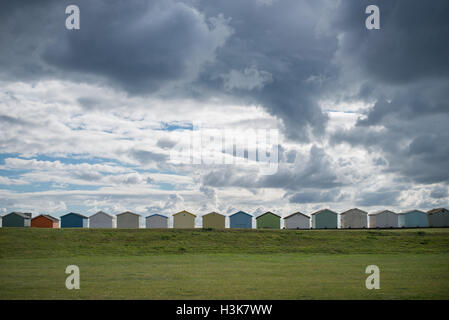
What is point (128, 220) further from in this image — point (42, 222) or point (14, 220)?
point (14, 220)

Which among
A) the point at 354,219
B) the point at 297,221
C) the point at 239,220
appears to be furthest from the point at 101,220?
the point at 354,219

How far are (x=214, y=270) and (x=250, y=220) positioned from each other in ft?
207

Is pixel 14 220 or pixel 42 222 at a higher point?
pixel 14 220

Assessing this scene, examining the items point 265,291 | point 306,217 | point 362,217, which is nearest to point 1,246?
point 265,291

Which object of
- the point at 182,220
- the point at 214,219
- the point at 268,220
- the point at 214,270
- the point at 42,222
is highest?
the point at 214,219

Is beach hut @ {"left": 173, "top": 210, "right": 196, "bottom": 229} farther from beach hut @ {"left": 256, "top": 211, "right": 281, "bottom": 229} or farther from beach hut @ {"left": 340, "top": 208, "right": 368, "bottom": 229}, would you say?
beach hut @ {"left": 340, "top": 208, "right": 368, "bottom": 229}

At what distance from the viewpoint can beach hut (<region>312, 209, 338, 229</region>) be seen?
97.9 m

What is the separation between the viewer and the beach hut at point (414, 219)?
102 metres

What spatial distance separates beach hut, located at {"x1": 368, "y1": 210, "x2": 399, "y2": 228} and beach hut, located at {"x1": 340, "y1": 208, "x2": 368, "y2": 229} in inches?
126

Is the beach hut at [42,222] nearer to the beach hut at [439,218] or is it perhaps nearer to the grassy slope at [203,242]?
the grassy slope at [203,242]

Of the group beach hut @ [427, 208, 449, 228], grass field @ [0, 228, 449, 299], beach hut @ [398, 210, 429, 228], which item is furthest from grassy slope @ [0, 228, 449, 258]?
beach hut @ [427, 208, 449, 228]

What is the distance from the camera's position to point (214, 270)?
1427 inches
